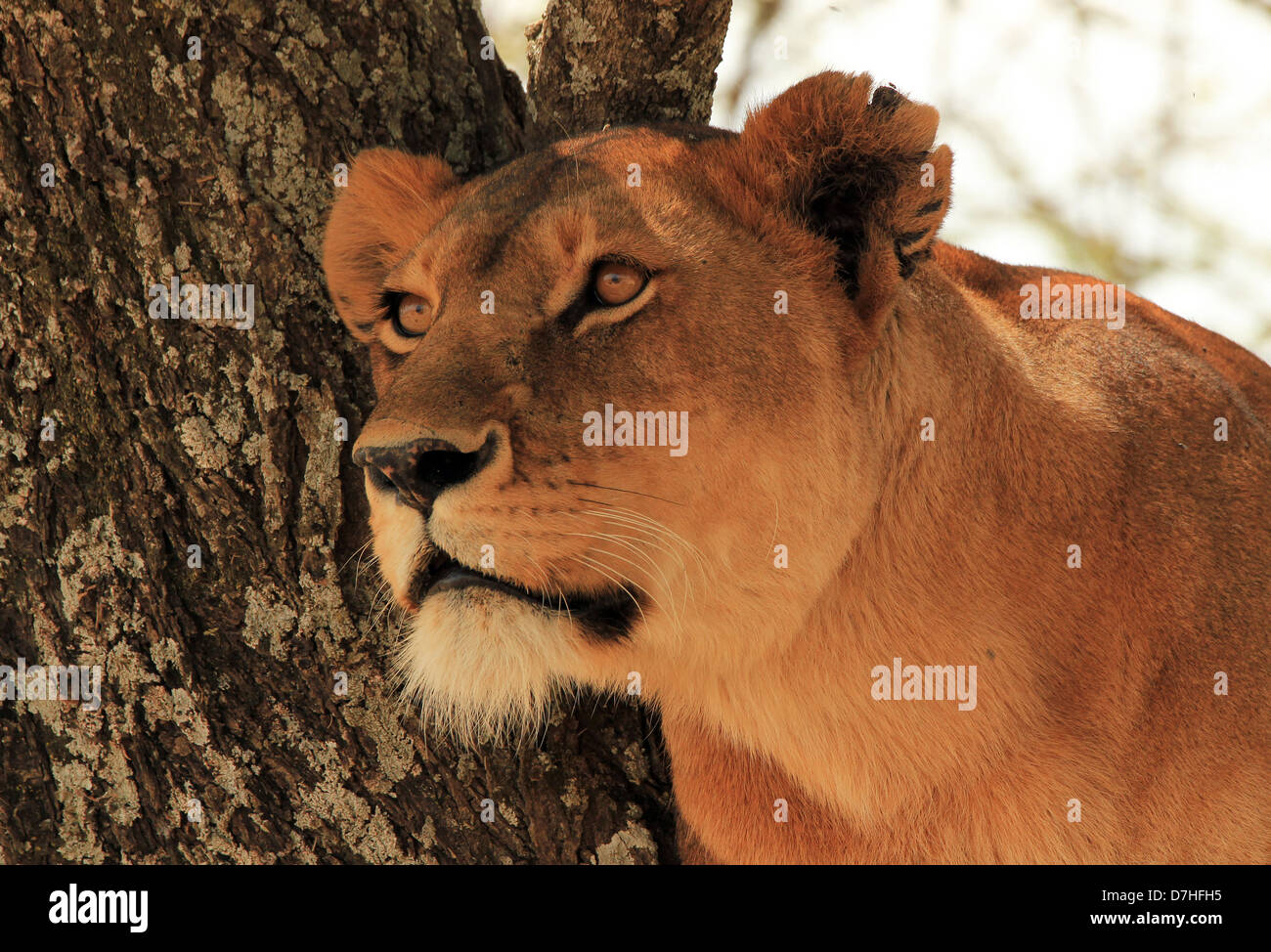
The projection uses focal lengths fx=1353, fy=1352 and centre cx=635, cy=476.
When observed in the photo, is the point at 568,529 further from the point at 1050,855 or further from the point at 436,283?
the point at 1050,855

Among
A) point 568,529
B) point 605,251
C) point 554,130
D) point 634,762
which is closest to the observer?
point 568,529

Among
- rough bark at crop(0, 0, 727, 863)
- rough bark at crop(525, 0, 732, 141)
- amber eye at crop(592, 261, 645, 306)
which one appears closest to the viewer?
amber eye at crop(592, 261, 645, 306)

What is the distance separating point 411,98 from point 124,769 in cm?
192

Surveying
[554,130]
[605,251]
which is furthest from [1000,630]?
[554,130]

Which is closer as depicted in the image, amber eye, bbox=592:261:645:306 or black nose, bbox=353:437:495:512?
black nose, bbox=353:437:495:512

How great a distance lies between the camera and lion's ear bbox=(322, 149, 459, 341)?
3.47 metres

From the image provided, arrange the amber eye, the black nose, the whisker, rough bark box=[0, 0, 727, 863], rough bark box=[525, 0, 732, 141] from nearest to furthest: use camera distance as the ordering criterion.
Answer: the black nose, the whisker, the amber eye, rough bark box=[0, 0, 727, 863], rough bark box=[525, 0, 732, 141]

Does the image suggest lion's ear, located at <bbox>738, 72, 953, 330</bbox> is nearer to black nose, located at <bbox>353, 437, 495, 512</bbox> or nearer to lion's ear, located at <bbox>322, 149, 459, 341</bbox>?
lion's ear, located at <bbox>322, 149, 459, 341</bbox>

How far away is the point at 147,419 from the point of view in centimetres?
330

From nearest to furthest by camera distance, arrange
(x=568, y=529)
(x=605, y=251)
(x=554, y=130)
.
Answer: (x=568, y=529) < (x=605, y=251) < (x=554, y=130)

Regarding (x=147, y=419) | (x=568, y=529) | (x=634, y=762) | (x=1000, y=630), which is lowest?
(x=634, y=762)

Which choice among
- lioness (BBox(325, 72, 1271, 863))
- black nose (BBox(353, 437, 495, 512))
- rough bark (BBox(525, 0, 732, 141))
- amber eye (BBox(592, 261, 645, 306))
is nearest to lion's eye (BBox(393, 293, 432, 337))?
lioness (BBox(325, 72, 1271, 863))

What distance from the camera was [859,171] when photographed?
10.4 ft

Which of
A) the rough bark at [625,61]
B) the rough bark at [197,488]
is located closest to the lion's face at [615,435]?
the rough bark at [197,488]
